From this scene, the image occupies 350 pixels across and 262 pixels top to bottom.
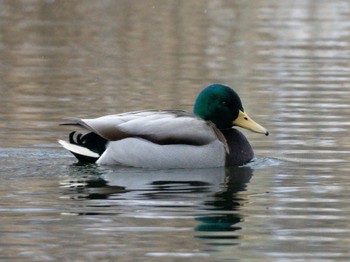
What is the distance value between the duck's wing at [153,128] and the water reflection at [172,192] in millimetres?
287

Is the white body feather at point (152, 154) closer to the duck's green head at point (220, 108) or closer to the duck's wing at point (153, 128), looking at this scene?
the duck's wing at point (153, 128)

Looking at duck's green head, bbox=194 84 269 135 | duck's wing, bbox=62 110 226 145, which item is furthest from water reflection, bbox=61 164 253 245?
duck's green head, bbox=194 84 269 135

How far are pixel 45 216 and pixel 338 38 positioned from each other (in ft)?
48.4

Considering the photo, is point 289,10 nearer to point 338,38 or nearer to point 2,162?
point 338,38

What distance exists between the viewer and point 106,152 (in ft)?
38.2

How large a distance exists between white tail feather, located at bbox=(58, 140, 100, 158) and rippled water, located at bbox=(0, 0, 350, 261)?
0.44 ft

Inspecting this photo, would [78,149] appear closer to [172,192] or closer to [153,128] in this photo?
[153,128]

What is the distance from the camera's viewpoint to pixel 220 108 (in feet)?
39.9

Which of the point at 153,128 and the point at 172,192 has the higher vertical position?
the point at 153,128

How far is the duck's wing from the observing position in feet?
38.0

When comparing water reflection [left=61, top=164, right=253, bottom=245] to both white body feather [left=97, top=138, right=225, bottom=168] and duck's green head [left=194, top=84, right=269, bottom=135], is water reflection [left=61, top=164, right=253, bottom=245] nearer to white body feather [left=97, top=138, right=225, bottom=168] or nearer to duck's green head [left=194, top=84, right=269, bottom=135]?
white body feather [left=97, top=138, right=225, bottom=168]

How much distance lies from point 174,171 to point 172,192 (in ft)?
3.77

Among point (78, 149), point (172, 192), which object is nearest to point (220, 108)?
point (78, 149)

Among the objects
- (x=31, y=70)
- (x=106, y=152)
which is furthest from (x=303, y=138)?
(x=31, y=70)
